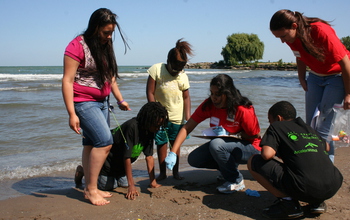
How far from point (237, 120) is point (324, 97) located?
84 centimetres

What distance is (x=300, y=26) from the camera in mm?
2900

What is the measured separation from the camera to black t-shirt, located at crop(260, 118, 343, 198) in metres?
2.35

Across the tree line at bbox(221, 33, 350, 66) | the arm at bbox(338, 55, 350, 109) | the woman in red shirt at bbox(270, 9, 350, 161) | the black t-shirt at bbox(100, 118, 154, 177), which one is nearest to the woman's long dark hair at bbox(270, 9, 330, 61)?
the woman in red shirt at bbox(270, 9, 350, 161)

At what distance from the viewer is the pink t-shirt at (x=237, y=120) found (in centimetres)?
308

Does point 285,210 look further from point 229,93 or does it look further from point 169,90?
point 169,90

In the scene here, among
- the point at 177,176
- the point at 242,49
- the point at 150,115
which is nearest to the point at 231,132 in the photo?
the point at 150,115

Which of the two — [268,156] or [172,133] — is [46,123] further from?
[268,156]

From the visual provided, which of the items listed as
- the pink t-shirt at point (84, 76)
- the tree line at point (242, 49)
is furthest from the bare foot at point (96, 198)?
the tree line at point (242, 49)

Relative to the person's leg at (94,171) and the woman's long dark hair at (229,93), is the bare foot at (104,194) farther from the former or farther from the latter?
the woman's long dark hair at (229,93)

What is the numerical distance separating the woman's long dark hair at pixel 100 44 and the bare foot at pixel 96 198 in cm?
102

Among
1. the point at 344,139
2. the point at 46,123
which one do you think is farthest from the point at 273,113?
the point at 46,123

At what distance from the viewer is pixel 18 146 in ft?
17.6

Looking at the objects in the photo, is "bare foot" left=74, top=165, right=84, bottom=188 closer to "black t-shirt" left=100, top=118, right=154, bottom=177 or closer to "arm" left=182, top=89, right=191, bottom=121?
"black t-shirt" left=100, top=118, right=154, bottom=177

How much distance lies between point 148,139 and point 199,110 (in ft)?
1.94
